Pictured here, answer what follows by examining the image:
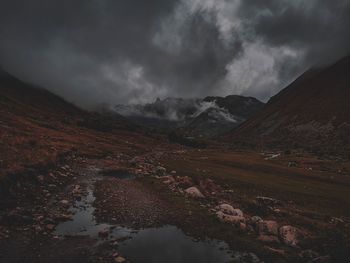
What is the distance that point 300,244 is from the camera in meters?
26.4

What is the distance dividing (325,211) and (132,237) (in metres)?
25.5

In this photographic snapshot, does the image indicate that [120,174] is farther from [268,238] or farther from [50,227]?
[268,238]

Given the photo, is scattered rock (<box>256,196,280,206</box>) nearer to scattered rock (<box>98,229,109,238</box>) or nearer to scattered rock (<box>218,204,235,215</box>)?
scattered rock (<box>218,204,235,215</box>)

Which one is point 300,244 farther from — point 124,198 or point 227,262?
point 124,198

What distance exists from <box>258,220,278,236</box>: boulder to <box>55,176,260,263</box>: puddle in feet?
14.8

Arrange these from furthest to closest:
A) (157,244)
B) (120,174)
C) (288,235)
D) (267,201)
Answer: (120,174) < (267,201) < (288,235) < (157,244)

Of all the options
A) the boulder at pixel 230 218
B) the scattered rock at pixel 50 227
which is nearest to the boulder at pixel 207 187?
the boulder at pixel 230 218

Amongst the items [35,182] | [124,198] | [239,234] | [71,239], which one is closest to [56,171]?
[35,182]

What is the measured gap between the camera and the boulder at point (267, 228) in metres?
28.2

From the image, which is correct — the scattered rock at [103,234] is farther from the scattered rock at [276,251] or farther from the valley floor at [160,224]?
the scattered rock at [276,251]

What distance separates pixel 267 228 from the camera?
94.6 ft

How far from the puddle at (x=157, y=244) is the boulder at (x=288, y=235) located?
4.43 meters

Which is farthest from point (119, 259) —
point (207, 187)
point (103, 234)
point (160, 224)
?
point (207, 187)

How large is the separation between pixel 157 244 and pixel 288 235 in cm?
1074
